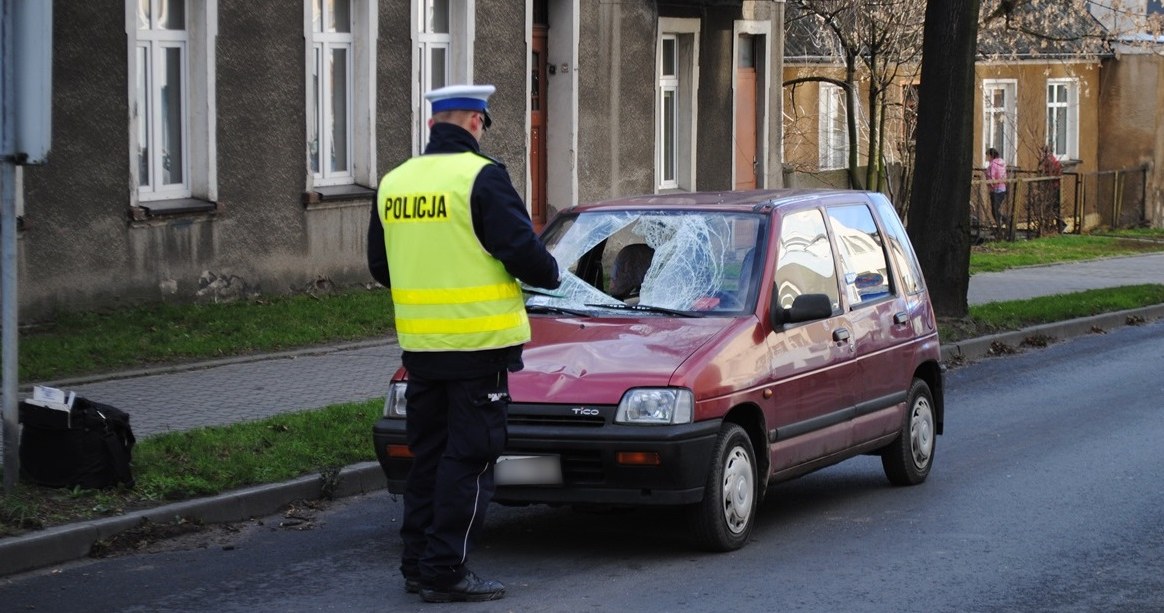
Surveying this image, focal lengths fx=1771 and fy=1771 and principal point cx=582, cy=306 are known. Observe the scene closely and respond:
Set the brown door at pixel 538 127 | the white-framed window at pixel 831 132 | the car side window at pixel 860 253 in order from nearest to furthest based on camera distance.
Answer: the car side window at pixel 860 253, the brown door at pixel 538 127, the white-framed window at pixel 831 132

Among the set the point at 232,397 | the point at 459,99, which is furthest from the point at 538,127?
the point at 459,99

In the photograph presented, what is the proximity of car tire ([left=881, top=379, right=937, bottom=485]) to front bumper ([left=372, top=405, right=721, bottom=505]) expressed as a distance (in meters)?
2.33

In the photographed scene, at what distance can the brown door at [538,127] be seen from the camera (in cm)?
2111

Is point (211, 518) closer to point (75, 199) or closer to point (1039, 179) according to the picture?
point (75, 199)

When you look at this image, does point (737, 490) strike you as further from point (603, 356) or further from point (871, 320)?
point (871, 320)

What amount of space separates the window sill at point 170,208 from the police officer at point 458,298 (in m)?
9.01

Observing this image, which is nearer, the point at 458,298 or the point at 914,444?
the point at 458,298

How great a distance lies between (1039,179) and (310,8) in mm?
18885

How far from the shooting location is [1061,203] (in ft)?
114

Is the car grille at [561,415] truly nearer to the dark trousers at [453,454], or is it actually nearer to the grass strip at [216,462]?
the dark trousers at [453,454]

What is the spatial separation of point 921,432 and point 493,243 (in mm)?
4011

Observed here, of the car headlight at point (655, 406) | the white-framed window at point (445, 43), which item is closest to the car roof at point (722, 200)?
the car headlight at point (655, 406)

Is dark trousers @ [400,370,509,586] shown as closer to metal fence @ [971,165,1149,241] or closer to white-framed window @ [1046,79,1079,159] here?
metal fence @ [971,165,1149,241]

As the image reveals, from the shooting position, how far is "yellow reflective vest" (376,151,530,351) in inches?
265
